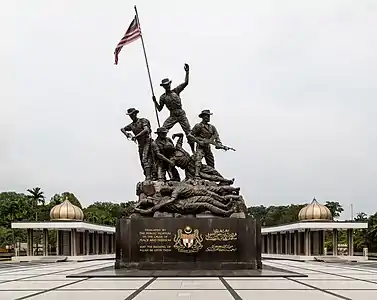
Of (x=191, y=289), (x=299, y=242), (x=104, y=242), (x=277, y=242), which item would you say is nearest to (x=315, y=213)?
(x=299, y=242)

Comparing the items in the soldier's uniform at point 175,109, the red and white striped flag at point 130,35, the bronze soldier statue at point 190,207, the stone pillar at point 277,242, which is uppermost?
the red and white striped flag at point 130,35

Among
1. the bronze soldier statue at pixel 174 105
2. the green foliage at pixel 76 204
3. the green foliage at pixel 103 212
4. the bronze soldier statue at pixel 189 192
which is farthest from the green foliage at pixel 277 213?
the bronze soldier statue at pixel 189 192

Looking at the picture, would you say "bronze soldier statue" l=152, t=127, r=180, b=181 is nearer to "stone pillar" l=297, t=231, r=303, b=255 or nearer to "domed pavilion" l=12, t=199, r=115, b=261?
"domed pavilion" l=12, t=199, r=115, b=261

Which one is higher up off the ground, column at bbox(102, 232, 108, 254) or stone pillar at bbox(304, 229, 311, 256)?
stone pillar at bbox(304, 229, 311, 256)

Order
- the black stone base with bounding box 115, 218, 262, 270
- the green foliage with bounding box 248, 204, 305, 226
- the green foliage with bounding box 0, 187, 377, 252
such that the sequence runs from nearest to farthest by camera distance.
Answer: the black stone base with bounding box 115, 218, 262, 270, the green foliage with bounding box 0, 187, 377, 252, the green foliage with bounding box 248, 204, 305, 226

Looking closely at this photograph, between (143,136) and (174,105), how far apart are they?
5.17 ft

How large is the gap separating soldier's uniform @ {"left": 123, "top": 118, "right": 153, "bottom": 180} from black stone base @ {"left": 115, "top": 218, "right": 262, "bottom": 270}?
2.57 meters

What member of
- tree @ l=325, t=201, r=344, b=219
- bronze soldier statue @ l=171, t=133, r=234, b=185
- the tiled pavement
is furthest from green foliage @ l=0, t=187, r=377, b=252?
the tiled pavement

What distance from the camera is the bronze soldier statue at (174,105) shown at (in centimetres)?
2071

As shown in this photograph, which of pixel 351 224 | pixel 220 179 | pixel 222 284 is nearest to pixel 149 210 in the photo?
pixel 220 179

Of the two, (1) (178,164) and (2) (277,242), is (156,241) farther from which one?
(2) (277,242)

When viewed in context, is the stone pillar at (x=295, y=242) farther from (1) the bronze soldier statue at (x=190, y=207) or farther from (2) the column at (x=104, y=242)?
(1) the bronze soldier statue at (x=190, y=207)

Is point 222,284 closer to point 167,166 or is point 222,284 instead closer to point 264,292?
point 264,292

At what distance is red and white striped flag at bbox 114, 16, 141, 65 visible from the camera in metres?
20.8
